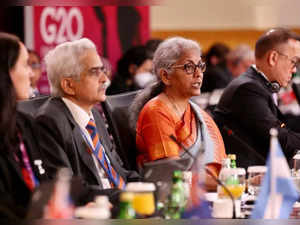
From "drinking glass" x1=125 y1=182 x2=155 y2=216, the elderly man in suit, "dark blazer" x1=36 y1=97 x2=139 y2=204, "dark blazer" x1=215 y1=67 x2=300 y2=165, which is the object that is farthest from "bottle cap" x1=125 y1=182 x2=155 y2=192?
"dark blazer" x1=215 y1=67 x2=300 y2=165

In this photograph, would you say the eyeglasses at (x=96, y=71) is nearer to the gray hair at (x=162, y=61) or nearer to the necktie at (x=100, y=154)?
the necktie at (x=100, y=154)

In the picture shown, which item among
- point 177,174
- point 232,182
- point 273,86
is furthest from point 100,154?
point 273,86

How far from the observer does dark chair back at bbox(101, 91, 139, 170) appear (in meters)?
4.35

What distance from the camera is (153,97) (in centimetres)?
445

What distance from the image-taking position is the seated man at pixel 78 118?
3.52m

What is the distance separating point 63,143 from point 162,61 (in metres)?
1.10

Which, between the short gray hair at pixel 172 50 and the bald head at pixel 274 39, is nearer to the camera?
the short gray hair at pixel 172 50

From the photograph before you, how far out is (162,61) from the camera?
442cm

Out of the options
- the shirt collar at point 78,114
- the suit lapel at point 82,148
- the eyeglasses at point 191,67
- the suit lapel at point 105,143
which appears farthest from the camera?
the eyeglasses at point 191,67

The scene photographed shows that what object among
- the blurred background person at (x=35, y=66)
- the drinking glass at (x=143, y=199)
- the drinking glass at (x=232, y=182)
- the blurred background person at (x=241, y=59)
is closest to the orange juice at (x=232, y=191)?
the drinking glass at (x=232, y=182)

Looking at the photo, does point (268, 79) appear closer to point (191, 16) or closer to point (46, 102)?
point (46, 102)

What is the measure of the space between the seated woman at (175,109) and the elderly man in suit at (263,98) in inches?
14.9

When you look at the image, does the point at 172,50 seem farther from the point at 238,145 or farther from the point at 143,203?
the point at 143,203

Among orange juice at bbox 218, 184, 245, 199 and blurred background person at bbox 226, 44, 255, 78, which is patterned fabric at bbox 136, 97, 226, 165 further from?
blurred background person at bbox 226, 44, 255, 78
